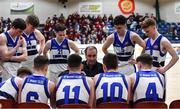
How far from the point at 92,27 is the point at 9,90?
24.4 metres

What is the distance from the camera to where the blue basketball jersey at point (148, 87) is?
4.61 m

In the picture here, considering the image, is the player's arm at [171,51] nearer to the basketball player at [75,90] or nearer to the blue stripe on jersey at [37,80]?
the basketball player at [75,90]

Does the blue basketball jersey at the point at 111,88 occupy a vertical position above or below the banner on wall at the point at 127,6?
below

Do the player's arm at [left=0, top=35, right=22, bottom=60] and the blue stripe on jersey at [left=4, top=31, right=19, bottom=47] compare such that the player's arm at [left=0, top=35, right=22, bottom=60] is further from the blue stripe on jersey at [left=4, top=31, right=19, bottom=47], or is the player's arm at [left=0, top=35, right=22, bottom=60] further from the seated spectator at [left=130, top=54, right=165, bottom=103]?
the seated spectator at [left=130, top=54, right=165, bottom=103]

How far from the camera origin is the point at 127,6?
3203 cm

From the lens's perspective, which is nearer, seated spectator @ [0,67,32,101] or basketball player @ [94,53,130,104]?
basketball player @ [94,53,130,104]

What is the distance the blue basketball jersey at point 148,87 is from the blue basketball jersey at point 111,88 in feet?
0.63

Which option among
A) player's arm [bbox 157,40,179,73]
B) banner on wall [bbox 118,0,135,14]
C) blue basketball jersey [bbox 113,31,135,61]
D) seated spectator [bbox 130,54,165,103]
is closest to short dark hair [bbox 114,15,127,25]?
blue basketball jersey [bbox 113,31,135,61]

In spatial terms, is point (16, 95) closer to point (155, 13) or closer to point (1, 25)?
point (1, 25)

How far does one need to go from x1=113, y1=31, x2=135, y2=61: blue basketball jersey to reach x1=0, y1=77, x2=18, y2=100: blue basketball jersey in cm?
267

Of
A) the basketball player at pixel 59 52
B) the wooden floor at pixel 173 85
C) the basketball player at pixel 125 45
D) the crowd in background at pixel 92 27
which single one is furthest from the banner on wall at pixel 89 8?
the basketball player at pixel 125 45

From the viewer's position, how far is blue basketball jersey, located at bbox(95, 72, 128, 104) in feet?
14.8

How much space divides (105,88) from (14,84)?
116 centimetres

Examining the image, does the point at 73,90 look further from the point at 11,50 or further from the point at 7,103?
the point at 11,50
